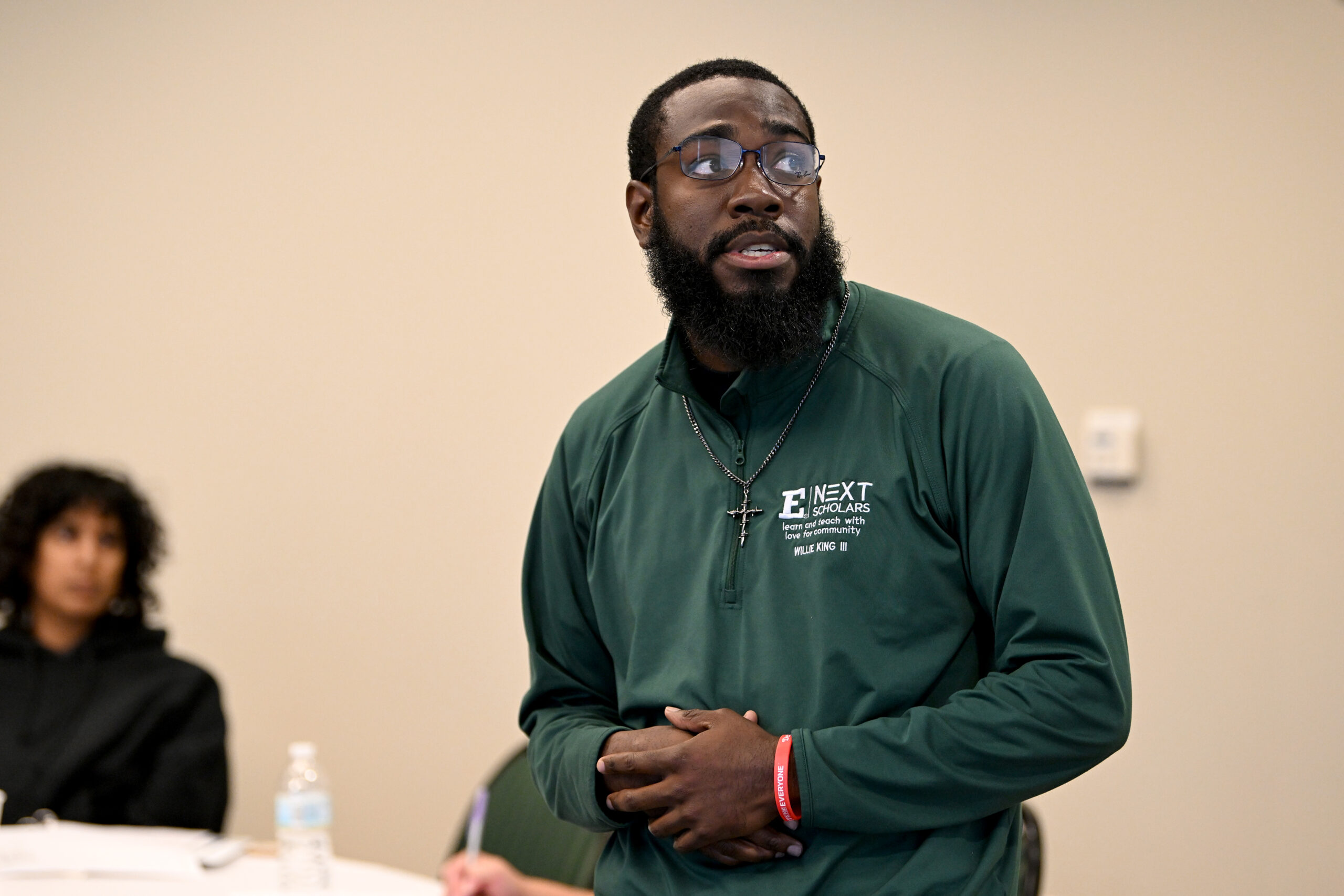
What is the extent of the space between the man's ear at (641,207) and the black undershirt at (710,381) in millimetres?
196

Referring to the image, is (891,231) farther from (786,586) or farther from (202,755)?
(202,755)

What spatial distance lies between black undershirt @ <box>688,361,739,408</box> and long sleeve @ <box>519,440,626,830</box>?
21cm

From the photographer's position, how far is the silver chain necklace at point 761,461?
4.38 ft

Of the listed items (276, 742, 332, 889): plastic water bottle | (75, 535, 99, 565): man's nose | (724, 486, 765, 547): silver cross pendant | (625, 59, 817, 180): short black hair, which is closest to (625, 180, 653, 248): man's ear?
(625, 59, 817, 180): short black hair

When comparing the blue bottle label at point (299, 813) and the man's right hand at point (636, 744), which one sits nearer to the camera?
the man's right hand at point (636, 744)

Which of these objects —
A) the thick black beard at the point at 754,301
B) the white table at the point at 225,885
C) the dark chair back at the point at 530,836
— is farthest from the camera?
the dark chair back at the point at 530,836

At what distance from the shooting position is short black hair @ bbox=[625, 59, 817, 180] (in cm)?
147

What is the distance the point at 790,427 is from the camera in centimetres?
137

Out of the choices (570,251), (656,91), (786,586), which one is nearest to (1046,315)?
(570,251)

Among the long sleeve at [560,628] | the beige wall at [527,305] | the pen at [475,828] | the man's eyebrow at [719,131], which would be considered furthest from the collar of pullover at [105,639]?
the man's eyebrow at [719,131]

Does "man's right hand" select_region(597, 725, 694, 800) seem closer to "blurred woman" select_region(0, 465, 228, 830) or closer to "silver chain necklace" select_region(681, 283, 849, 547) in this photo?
"silver chain necklace" select_region(681, 283, 849, 547)

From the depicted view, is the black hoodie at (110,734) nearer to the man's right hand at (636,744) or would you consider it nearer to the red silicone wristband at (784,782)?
the man's right hand at (636,744)

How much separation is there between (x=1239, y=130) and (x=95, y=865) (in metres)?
2.82

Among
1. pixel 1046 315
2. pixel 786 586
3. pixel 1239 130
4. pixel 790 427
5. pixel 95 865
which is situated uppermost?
pixel 1239 130
